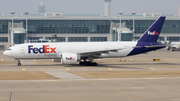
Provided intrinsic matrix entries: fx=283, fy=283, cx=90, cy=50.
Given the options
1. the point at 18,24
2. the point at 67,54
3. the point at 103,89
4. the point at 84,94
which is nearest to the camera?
the point at 84,94

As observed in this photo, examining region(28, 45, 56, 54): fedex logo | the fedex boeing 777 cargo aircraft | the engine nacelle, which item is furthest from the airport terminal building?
the engine nacelle

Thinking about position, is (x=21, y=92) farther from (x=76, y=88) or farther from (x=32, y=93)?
(x=76, y=88)

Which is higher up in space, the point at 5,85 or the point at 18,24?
the point at 18,24

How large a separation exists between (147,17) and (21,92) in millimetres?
110458

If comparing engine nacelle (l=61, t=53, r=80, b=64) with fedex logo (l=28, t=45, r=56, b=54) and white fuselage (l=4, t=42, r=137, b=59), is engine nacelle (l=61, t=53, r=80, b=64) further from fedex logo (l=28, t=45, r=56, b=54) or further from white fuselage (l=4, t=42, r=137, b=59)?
fedex logo (l=28, t=45, r=56, b=54)

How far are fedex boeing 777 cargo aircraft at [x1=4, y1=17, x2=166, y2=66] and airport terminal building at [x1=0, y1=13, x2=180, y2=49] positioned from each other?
70.5m

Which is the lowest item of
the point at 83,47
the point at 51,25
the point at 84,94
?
the point at 84,94

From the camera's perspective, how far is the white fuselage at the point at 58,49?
142ft

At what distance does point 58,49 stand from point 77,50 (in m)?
2.95

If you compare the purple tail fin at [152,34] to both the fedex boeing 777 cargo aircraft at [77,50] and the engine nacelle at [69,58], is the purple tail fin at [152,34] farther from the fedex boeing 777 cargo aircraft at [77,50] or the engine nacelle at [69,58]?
the engine nacelle at [69,58]

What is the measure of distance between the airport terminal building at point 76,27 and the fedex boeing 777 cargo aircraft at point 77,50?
7049cm

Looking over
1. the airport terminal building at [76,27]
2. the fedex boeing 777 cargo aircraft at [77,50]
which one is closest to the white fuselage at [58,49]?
the fedex boeing 777 cargo aircraft at [77,50]

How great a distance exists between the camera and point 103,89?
73.9 ft

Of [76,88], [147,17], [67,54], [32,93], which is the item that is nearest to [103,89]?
[76,88]
